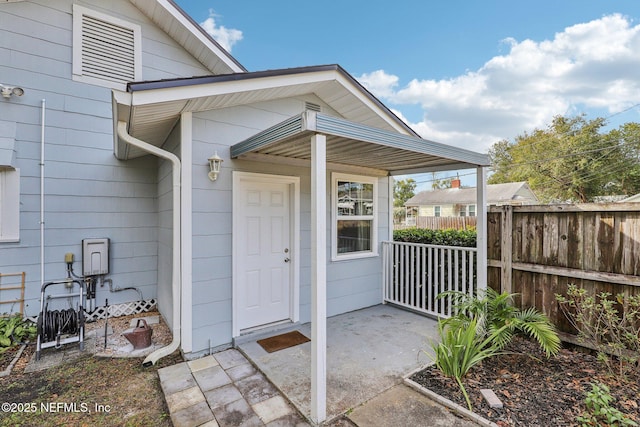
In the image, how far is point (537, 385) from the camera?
2.57 m

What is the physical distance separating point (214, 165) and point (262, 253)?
1.26 meters

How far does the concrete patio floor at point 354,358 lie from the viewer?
252cm

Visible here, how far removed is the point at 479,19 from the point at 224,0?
6.22 meters

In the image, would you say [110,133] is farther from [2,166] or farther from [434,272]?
[434,272]

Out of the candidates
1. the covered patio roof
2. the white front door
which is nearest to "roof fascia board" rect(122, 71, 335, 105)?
the covered patio roof

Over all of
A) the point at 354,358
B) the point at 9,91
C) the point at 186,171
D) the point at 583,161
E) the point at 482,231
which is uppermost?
the point at 583,161

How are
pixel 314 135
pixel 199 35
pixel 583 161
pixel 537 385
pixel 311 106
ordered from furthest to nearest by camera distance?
pixel 583 161 < pixel 199 35 < pixel 311 106 < pixel 537 385 < pixel 314 135

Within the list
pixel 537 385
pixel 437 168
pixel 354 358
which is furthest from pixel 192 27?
pixel 537 385

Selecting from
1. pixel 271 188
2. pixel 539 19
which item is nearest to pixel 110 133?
pixel 271 188

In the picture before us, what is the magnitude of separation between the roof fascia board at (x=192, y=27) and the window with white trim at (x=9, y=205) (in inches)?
131

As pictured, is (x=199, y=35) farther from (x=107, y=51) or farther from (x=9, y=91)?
(x=9, y=91)

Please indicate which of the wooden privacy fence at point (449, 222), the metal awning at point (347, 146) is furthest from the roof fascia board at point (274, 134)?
the wooden privacy fence at point (449, 222)

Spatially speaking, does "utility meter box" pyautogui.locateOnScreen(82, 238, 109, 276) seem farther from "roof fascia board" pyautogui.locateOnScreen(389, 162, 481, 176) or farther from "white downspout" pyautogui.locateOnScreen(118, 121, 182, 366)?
"roof fascia board" pyautogui.locateOnScreen(389, 162, 481, 176)

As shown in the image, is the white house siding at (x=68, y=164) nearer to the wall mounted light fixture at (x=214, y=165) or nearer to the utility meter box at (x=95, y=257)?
the utility meter box at (x=95, y=257)
